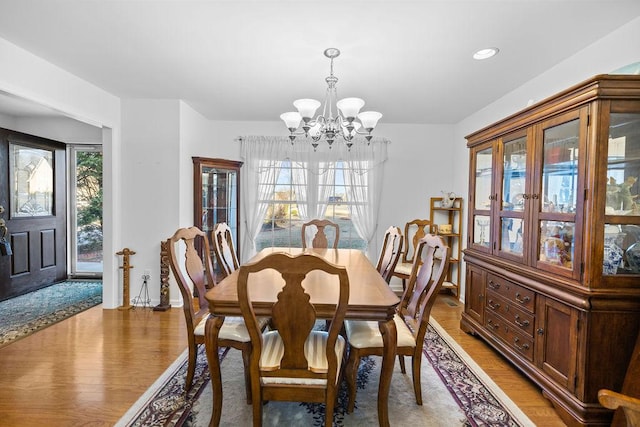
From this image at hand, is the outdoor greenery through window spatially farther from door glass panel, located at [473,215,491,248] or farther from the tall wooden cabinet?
door glass panel, located at [473,215,491,248]

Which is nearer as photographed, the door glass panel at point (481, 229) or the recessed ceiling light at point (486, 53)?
the recessed ceiling light at point (486, 53)

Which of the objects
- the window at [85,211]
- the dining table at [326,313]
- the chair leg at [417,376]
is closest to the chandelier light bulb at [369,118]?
the dining table at [326,313]

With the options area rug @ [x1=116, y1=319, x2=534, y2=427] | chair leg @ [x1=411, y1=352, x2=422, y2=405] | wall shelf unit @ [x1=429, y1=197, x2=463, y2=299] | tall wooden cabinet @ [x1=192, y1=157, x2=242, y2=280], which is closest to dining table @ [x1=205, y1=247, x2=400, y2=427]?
area rug @ [x1=116, y1=319, x2=534, y2=427]

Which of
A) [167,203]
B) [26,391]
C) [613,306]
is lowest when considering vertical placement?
[26,391]

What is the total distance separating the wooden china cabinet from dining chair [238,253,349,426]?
4.68 ft

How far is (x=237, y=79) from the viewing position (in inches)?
114

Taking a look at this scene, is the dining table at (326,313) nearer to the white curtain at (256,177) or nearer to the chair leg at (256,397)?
the chair leg at (256,397)

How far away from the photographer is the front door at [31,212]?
3.82 metres

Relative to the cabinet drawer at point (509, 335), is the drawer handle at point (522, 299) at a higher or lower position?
higher

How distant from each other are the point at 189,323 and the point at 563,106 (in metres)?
2.77

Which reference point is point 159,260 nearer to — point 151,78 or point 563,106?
point 151,78

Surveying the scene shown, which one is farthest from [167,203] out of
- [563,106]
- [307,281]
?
[563,106]

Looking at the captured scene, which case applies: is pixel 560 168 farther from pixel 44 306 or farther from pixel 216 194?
pixel 44 306

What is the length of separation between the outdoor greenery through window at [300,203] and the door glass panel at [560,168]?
8.12 feet
